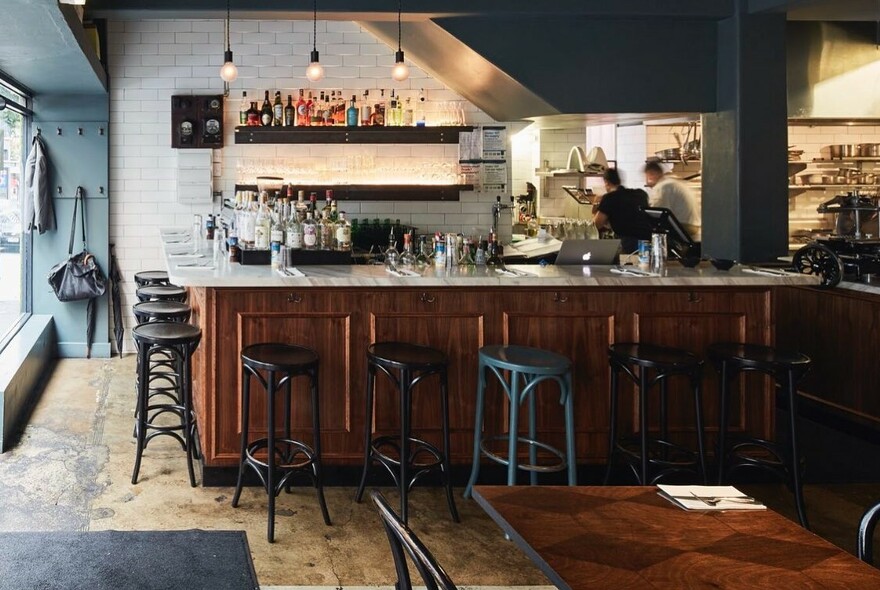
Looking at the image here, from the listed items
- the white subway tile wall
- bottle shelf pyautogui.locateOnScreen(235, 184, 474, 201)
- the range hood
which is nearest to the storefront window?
the white subway tile wall

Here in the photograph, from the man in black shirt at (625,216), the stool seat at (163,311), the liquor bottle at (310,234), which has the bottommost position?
the stool seat at (163,311)

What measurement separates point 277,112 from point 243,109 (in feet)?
1.25

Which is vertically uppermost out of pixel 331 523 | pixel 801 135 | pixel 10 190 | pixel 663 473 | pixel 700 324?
pixel 801 135

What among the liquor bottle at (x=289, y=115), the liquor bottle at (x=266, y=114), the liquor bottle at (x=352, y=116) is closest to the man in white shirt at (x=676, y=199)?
the liquor bottle at (x=352, y=116)

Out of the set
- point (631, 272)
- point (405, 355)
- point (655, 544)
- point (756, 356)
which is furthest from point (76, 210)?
→ point (655, 544)

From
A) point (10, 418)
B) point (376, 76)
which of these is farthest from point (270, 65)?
point (10, 418)

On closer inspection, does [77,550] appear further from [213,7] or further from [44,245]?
[44,245]

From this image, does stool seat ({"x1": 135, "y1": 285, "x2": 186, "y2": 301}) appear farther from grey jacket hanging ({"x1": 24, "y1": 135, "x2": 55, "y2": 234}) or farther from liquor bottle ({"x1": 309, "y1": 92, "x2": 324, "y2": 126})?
liquor bottle ({"x1": 309, "y1": 92, "x2": 324, "y2": 126})

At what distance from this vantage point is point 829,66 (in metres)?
6.29

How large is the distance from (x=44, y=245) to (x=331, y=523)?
540 cm

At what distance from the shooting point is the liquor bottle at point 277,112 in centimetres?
748

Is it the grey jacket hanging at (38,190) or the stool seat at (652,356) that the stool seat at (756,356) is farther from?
the grey jacket hanging at (38,190)

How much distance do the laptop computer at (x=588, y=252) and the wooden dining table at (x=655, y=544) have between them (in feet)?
9.97

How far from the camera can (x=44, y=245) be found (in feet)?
24.7
